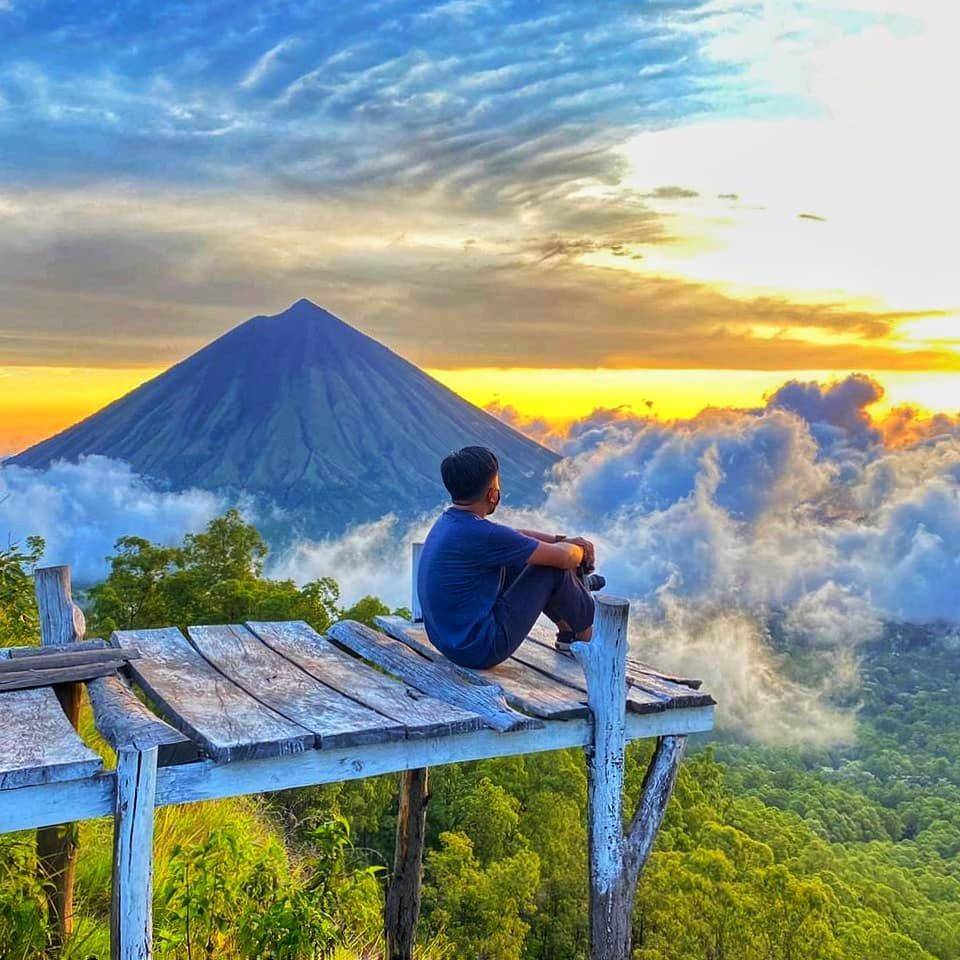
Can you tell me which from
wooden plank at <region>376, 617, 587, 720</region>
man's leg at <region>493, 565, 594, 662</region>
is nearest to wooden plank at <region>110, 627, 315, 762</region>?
wooden plank at <region>376, 617, 587, 720</region>

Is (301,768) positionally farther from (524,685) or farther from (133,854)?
Answer: (524,685)

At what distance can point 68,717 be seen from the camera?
5004mm

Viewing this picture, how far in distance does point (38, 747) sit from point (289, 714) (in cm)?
107

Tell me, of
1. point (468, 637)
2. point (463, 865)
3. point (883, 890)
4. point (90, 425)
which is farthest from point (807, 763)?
point (90, 425)

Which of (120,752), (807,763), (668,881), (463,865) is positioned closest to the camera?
(120,752)

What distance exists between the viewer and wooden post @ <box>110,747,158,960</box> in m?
3.70

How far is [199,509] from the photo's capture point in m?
122

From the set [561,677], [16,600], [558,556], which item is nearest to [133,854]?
[561,677]

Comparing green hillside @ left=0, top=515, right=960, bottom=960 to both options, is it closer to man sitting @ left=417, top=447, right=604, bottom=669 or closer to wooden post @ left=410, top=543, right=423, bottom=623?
man sitting @ left=417, top=447, right=604, bottom=669

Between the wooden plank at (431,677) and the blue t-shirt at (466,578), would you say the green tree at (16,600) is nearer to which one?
the wooden plank at (431,677)

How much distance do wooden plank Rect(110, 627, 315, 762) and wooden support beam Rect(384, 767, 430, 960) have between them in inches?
84.2

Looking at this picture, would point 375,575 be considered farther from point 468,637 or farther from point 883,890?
point 468,637

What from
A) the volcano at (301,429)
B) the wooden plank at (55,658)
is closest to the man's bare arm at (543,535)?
the wooden plank at (55,658)

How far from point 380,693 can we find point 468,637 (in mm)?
753
